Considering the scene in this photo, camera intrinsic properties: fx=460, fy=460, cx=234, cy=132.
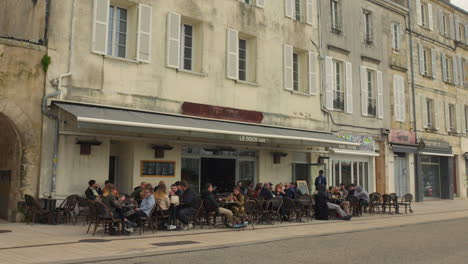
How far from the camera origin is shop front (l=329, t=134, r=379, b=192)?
18203 millimetres

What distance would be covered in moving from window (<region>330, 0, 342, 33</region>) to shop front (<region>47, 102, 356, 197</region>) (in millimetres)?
4913

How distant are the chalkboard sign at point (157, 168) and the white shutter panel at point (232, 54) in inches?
140

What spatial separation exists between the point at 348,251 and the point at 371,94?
44.7 feet

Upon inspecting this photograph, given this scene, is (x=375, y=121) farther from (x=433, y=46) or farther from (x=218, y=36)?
(x=218, y=36)

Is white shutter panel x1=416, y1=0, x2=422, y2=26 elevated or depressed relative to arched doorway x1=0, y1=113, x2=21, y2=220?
elevated

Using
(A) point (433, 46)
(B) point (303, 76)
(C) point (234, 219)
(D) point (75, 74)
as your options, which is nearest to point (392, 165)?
(B) point (303, 76)

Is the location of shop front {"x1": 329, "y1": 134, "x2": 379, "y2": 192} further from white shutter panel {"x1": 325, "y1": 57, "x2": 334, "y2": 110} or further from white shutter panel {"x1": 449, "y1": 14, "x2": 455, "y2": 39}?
white shutter panel {"x1": 449, "y1": 14, "x2": 455, "y2": 39}

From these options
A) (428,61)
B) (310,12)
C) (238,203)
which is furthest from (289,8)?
(428,61)

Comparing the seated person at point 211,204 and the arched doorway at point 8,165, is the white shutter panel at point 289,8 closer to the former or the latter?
the seated person at point 211,204

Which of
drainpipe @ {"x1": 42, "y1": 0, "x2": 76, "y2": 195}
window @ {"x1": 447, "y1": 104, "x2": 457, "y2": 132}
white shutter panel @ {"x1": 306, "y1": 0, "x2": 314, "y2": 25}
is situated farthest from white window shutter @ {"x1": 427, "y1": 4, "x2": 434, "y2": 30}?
drainpipe @ {"x1": 42, "y1": 0, "x2": 76, "y2": 195}

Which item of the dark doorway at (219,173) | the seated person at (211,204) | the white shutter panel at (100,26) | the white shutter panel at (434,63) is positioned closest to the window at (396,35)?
the white shutter panel at (434,63)

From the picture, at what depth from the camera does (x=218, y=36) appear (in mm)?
14508

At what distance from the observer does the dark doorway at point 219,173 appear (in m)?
14.1

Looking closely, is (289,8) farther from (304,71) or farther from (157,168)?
(157,168)
